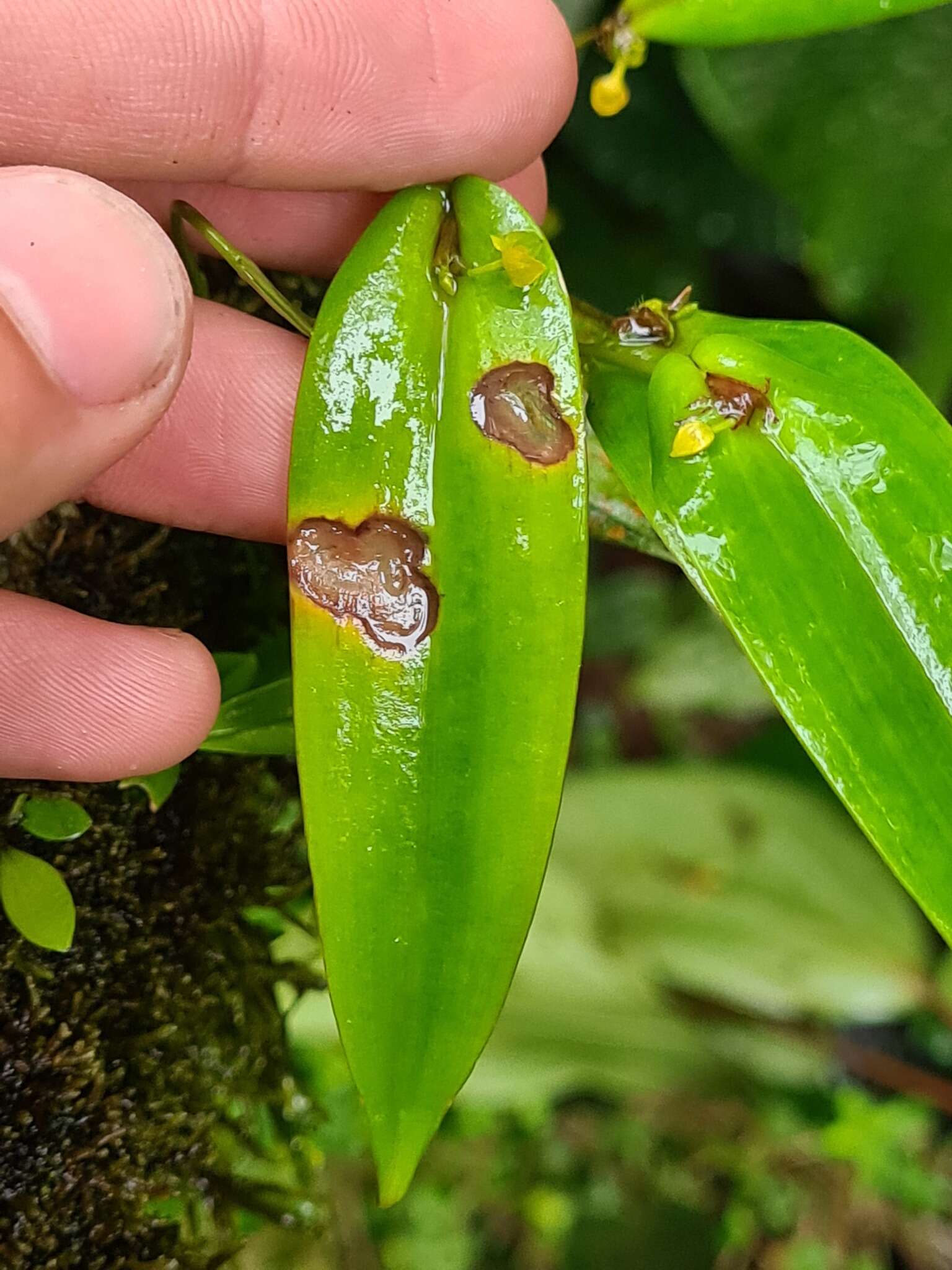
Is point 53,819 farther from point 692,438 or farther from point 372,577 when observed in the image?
point 692,438

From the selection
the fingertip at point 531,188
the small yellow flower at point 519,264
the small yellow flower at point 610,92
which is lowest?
the fingertip at point 531,188

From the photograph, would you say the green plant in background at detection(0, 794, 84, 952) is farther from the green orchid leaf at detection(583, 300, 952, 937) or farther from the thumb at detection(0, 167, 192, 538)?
the green orchid leaf at detection(583, 300, 952, 937)

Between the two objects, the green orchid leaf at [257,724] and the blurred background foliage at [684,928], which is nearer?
the green orchid leaf at [257,724]

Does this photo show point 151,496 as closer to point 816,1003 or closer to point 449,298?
point 449,298

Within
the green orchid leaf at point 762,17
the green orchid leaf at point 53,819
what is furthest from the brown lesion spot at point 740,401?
the green orchid leaf at point 53,819

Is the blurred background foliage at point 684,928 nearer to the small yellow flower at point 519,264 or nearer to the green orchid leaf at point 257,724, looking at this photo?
the green orchid leaf at point 257,724

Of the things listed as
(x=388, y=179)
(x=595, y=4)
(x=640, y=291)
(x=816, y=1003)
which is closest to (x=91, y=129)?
(x=388, y=179)
